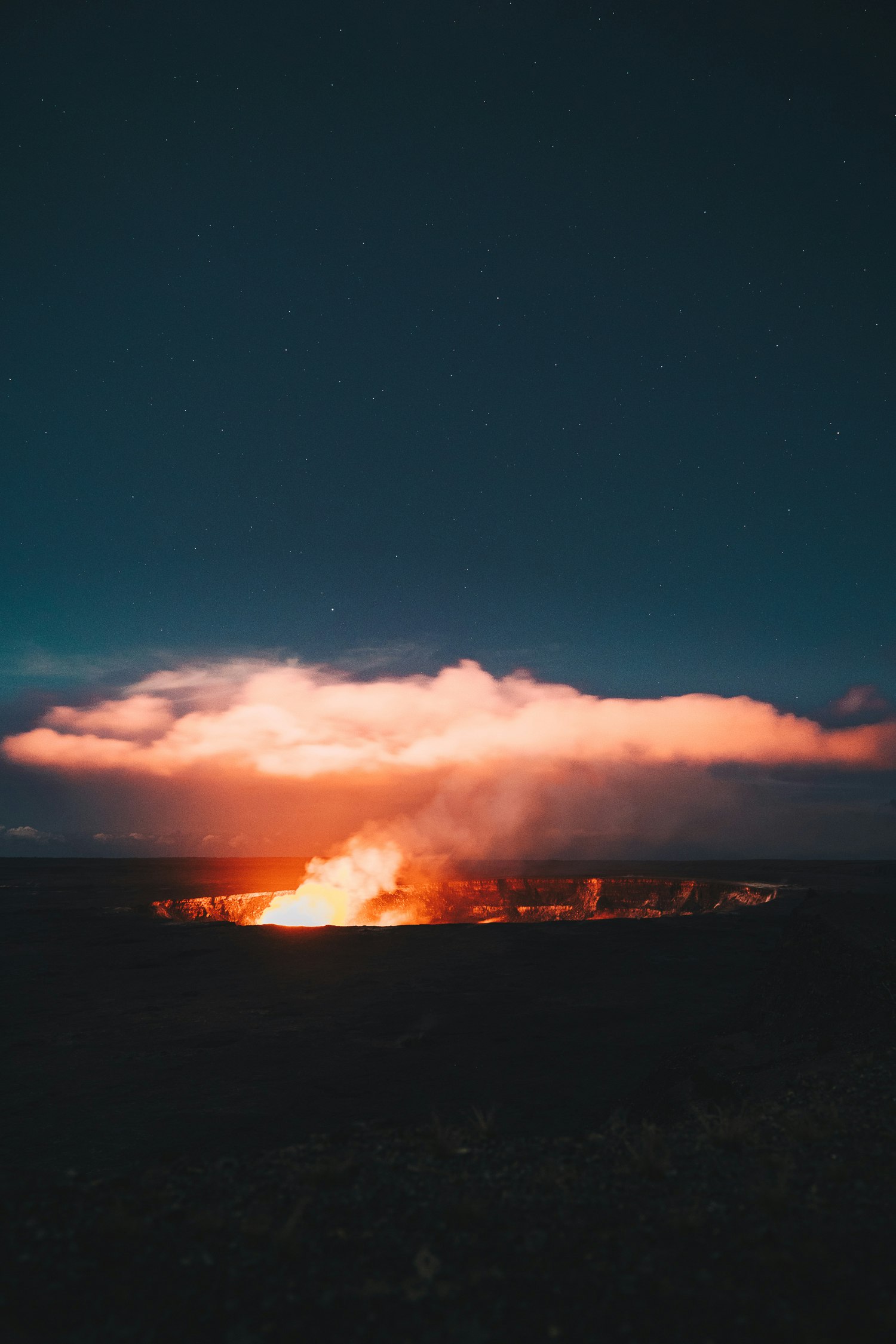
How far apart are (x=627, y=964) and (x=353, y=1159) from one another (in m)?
31.5

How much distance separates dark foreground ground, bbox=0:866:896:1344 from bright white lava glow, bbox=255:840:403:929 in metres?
36.1

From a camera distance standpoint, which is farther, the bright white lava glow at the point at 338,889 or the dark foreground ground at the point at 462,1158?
the bright white lava glow at the point at 338,889

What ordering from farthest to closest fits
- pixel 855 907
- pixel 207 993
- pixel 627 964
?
pixel 627 964
pixel 855 907
pixel 207 993

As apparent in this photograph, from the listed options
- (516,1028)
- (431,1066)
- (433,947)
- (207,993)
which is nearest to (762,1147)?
(431,1066)

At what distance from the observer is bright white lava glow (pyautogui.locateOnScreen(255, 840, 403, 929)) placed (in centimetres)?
6681

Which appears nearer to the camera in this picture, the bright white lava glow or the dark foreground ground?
the dark foreground ground

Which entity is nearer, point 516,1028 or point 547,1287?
point 547,1287

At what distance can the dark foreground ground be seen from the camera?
617 centimetres

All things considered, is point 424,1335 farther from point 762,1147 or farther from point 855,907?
point 855,907

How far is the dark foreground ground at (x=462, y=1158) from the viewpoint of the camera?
6.17 meters

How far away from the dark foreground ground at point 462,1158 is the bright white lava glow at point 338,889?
3607 centimetres

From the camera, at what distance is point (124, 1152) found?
1363cm

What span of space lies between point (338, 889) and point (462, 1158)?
65027mm

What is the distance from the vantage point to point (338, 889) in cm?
7169
